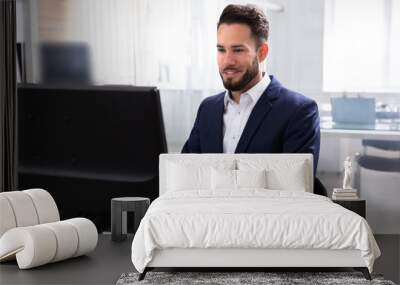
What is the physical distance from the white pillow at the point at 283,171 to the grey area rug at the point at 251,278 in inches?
46.3

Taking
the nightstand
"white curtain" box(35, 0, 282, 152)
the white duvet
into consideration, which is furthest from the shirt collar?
the white duvet

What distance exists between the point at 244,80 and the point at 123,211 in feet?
5.34

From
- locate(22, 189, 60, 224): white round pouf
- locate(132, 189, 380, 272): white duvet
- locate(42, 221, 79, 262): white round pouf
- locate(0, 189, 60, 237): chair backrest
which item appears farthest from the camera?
locate(22, 189, 60, 224): white round pouf

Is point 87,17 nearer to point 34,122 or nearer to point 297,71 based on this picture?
point 34,122

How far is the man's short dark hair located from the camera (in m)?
7.48

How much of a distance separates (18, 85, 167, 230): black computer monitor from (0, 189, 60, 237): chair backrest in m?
1.36

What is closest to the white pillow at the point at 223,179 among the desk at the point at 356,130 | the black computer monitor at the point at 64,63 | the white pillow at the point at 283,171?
the white pillow at the point at 283,171

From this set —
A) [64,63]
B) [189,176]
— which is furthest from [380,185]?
[64,63]

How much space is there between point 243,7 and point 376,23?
1191 mm

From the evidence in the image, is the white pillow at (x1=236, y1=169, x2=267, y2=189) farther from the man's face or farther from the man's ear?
the man's ear

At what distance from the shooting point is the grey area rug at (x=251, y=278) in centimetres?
536

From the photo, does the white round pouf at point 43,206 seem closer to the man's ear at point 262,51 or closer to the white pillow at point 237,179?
the white pillow at point 237,179

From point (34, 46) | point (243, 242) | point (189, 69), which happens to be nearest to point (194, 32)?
point (189, 69)

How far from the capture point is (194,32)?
763 centimetres
